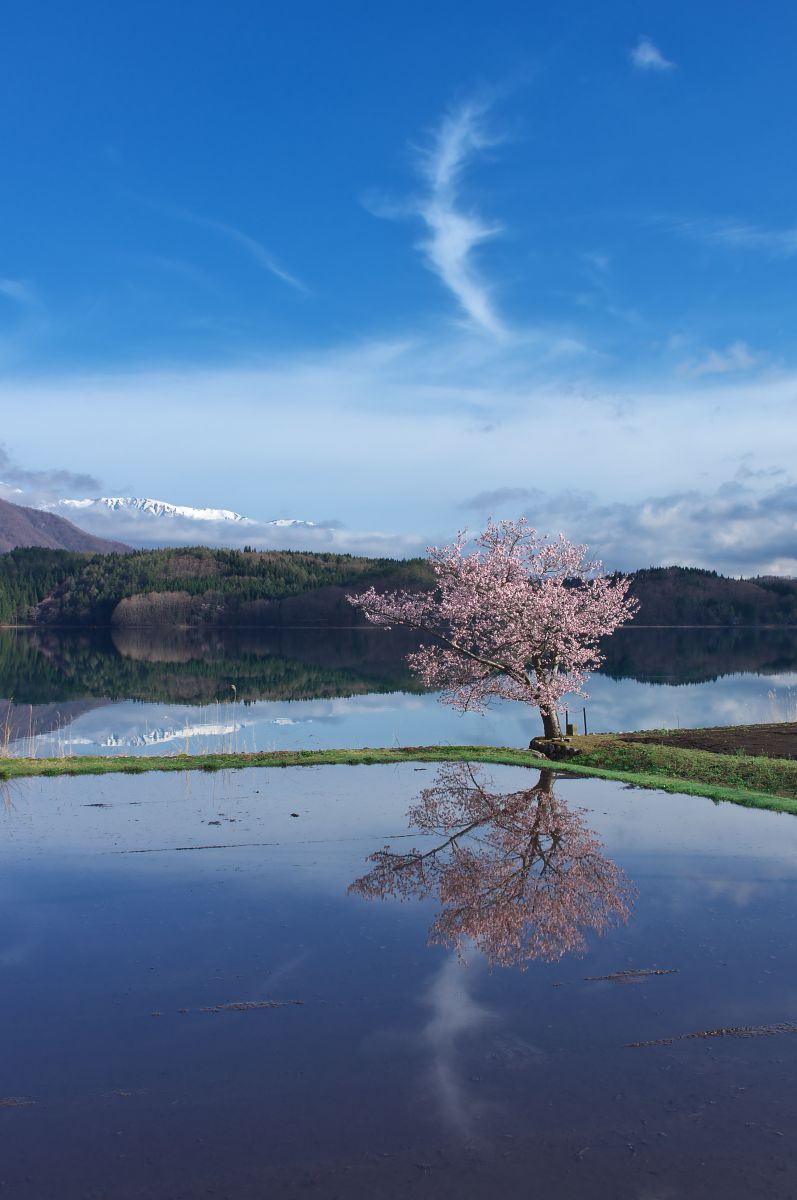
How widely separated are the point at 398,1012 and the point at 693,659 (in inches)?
4152

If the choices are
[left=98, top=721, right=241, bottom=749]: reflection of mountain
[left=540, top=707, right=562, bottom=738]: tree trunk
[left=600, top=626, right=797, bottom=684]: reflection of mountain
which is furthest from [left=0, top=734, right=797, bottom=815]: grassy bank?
[left=600, top=626, right=797, bottom=684]: reflection of mountain

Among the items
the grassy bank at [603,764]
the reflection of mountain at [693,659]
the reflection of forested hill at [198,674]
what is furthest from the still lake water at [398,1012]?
the reflection of mountain at [693,659]

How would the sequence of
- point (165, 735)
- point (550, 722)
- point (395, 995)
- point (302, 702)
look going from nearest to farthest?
point (395, 995), point (550, 722), point (165, 735), point (302, 702)

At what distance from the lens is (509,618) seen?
29203mm

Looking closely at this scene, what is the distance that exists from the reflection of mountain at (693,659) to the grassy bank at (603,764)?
2123 inches

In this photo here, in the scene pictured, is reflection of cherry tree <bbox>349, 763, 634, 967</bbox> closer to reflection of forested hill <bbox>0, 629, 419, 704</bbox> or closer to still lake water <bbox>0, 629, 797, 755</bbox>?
still lake water <bbox>0, 629, 797, 755</bbox>

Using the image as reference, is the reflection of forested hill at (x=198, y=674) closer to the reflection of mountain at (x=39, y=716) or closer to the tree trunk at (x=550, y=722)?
the reflection of mountain at (x=39, y=716)

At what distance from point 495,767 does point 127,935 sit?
1475 centimetres

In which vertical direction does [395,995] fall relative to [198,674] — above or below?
below

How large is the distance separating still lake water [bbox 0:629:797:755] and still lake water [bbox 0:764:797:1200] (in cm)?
2180

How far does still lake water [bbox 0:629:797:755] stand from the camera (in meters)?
43.5

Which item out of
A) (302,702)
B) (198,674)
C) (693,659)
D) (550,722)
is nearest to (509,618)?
(550,722)

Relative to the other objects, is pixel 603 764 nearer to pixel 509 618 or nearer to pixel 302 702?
pixel 509 618

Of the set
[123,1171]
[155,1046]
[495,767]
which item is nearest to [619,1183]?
[123,1171]
